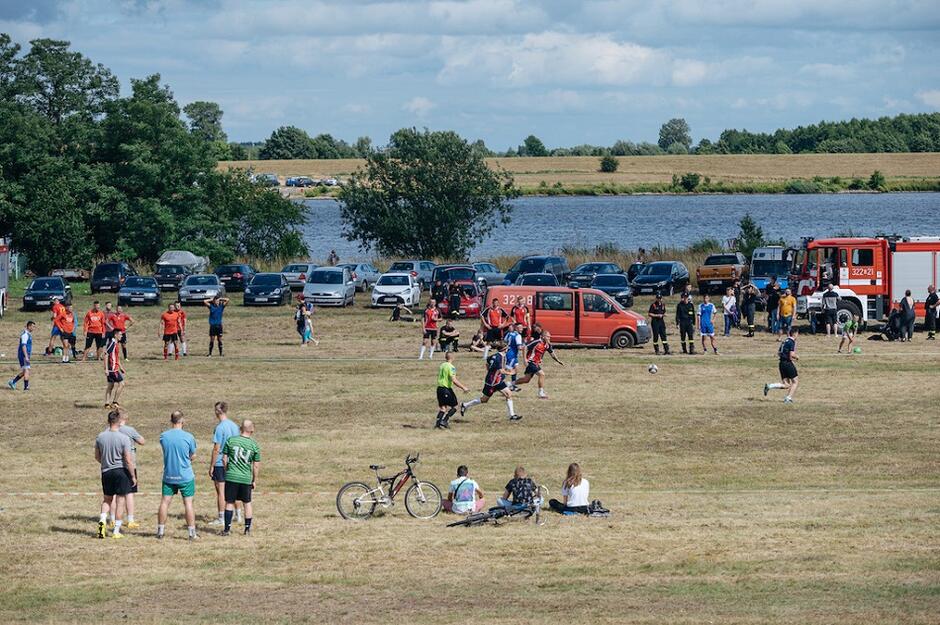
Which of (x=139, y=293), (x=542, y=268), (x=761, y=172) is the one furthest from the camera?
(x=761, y=172)

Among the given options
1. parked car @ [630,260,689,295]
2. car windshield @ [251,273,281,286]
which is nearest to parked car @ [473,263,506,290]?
parked car @ [630,260,689,295]

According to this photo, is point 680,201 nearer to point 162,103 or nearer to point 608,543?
point 162,103

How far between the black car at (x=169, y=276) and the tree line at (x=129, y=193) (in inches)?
355

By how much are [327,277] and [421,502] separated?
33.2 m

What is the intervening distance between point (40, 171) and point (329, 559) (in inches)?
2202

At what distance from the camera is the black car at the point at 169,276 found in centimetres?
5941

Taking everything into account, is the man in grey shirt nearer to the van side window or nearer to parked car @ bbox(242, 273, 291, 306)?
the van side window

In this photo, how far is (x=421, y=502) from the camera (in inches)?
766

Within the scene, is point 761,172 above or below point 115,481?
above

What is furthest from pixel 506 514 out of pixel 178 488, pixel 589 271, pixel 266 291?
pixel 589 271

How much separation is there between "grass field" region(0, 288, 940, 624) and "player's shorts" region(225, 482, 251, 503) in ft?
1.91

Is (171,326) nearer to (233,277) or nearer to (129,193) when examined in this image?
(233,277)

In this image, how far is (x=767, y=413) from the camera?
91.7 ft

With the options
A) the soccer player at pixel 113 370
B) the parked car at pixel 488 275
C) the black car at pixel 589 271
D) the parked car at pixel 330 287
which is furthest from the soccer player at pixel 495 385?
the parked car at pixel 488 275
